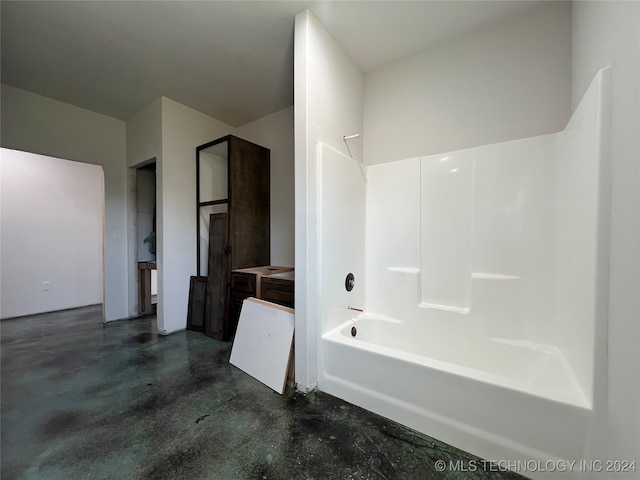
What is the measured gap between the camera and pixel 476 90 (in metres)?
1.95

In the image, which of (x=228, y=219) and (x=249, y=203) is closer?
(x=228, y=219)

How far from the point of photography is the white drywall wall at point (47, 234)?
11.4 ft

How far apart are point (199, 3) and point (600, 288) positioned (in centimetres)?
288

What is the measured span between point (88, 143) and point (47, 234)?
1893 mm

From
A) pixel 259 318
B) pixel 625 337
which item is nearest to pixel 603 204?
pixel 625 337

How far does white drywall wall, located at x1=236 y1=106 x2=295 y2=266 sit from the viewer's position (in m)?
3.14

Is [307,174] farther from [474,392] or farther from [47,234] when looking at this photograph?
[47,234]

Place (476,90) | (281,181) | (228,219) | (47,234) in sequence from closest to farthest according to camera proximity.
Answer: (476,90) < (228,219) < (281,181) < (47,234)

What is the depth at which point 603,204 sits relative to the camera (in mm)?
1035

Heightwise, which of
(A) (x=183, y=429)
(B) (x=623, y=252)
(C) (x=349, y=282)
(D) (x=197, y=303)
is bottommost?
(A) (x=183, y=429)

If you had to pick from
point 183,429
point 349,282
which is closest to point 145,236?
point 183,429

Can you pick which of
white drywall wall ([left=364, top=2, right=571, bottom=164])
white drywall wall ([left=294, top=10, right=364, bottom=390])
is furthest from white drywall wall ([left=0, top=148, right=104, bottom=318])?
white drywall wall ([left=364, top=2, right=571, bottom=164])

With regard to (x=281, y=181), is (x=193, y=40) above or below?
above

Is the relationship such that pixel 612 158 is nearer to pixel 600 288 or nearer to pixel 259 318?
pixel 600 288
